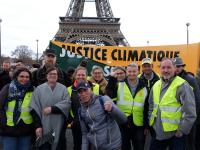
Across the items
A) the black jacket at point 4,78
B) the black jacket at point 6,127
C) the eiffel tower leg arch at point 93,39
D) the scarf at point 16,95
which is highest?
the eiffel tower leg arch at point 93,39

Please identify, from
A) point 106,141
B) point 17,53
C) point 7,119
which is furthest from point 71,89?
point 17,53

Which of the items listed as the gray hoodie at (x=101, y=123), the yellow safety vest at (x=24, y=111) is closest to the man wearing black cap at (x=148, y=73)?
the gray hoodie at (x=101, y=123)

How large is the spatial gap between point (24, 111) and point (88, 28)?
4865cm

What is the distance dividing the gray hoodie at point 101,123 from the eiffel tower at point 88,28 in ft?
144

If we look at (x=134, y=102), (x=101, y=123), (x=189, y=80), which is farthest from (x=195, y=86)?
(x=101, y=123)

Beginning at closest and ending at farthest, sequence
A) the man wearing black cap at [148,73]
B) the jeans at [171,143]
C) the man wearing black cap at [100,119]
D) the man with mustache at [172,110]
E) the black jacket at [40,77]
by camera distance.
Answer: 1. the man wearing black cap at [100,119]
2. the man with mustache at [172,110]
3. the jeans at [171,143]
4. the black jacket at [40,77]
5. the man wearing black cap at [148,73]

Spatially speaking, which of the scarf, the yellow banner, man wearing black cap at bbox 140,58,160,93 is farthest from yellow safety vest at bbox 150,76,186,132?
the yellow banner

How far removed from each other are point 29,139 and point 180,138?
2.36 metres

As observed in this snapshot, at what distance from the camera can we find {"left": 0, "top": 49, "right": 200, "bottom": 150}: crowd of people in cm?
498

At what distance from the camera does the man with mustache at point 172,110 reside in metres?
5.25

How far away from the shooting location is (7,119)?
5.80m

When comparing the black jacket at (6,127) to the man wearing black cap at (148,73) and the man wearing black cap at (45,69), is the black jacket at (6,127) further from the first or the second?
the man wearing black cap at (148,73)

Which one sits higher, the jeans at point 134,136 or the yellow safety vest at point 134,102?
the yellow safety vest at point 134,102

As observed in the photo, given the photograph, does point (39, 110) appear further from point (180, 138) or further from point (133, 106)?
point (180, 138)
